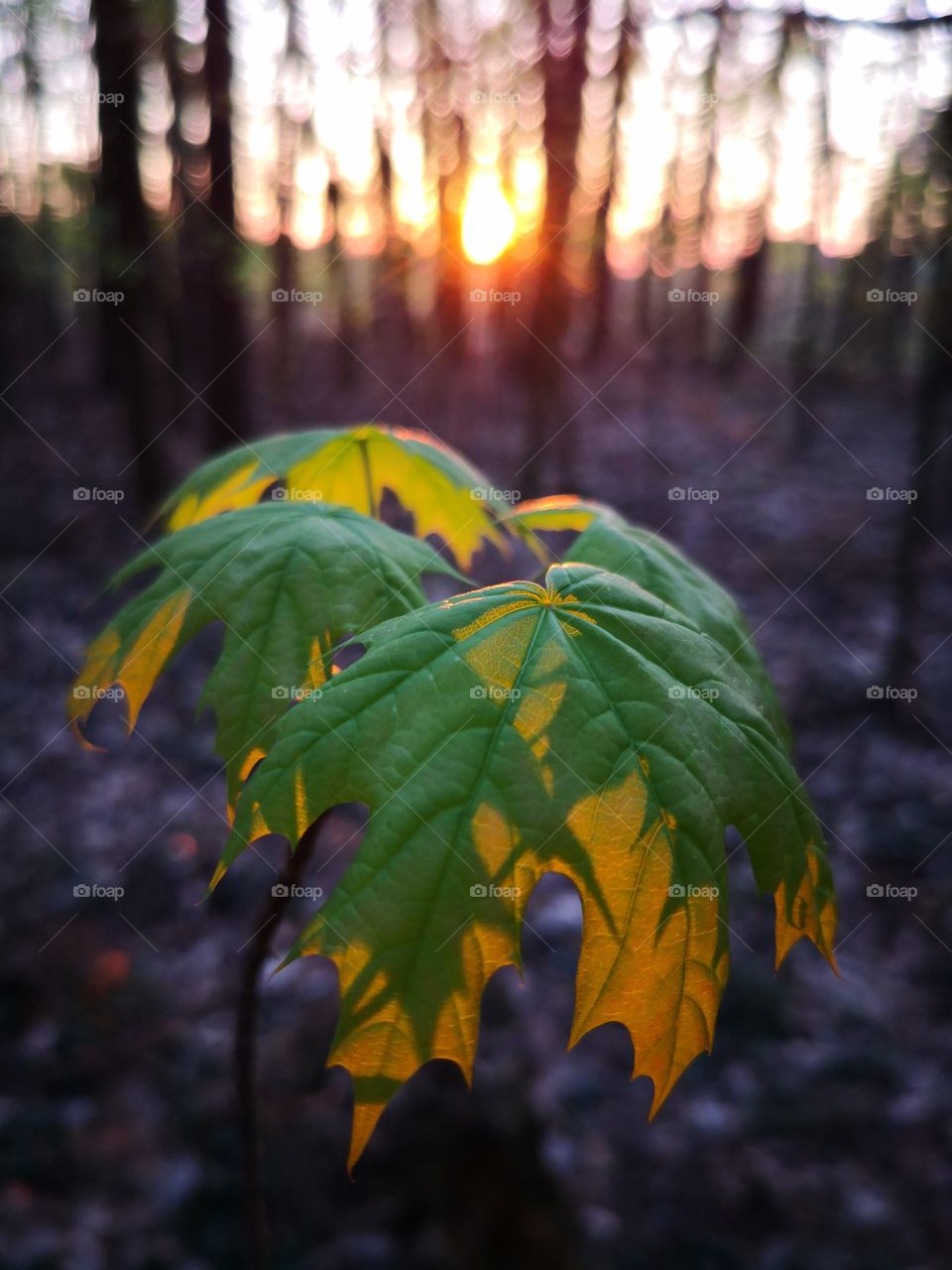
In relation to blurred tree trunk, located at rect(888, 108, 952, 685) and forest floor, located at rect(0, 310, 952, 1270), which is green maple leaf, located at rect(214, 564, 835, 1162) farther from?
blurred tree trunk, located at rect(888, 108, 952, 685)

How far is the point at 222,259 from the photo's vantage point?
724 cm

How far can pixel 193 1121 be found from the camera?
2746 millimetres

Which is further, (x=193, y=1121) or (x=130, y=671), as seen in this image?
(x=193, y=1121)

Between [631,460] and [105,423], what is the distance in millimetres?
9499

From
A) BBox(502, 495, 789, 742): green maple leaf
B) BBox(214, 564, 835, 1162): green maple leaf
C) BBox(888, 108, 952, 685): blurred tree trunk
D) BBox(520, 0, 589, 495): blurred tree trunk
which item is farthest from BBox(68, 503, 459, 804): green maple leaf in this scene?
BBox(520, 0, 589, 495): blurred tree trunk

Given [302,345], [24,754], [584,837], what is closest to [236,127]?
[24,754]

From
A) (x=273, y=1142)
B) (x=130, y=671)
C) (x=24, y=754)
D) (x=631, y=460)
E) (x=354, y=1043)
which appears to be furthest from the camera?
(x=631, y=460)

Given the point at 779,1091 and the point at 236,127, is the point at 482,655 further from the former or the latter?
the point at 236,127

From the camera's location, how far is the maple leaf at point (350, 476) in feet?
4.70

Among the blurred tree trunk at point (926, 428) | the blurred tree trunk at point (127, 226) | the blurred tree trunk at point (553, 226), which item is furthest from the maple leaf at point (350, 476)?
the blurred tree trunk at point (127, 226)

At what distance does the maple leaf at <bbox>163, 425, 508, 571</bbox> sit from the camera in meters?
1.43

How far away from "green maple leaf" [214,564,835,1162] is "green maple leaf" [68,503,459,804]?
136mm

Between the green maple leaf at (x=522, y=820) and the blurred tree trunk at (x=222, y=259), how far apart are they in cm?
622

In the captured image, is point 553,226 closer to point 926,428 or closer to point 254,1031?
point 926,428
